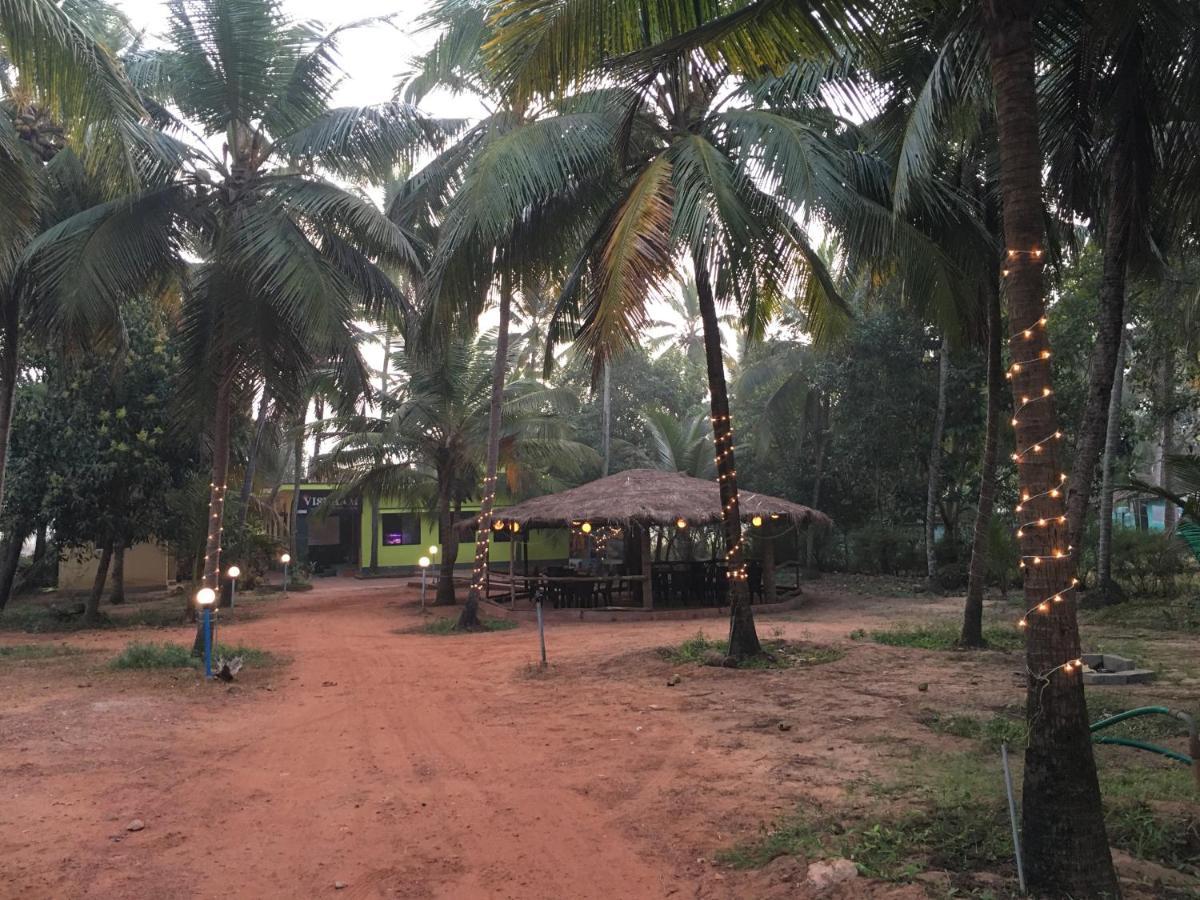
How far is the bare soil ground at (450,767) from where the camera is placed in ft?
14.2

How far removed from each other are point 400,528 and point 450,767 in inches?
979

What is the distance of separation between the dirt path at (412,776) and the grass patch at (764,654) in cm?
33

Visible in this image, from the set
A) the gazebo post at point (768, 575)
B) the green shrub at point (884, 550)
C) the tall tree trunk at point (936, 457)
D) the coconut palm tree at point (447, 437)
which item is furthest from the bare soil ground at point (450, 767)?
the green shrub at point (884, 550)

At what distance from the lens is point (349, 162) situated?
10.9 metres

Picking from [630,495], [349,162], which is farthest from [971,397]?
[349,162]

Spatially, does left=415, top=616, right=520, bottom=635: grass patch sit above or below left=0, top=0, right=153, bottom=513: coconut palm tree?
below

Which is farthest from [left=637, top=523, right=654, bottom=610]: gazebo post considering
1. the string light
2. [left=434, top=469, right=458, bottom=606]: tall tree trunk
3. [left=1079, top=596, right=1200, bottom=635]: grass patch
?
the string light

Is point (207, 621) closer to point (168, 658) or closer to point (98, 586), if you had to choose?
point (168, 658)

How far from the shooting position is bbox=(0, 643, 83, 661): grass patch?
11.7 metres

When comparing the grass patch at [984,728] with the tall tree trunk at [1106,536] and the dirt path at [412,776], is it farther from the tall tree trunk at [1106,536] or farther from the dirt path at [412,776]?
the tall tree trunk at [1106,536]

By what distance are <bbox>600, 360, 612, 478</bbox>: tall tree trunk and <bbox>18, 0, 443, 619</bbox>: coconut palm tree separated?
1464 cm

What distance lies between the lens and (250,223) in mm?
10188

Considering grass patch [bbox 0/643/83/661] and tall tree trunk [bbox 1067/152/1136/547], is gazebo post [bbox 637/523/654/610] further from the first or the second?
grass patch [bbox 0/643/83/661]

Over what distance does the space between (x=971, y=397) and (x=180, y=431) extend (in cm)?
1632
